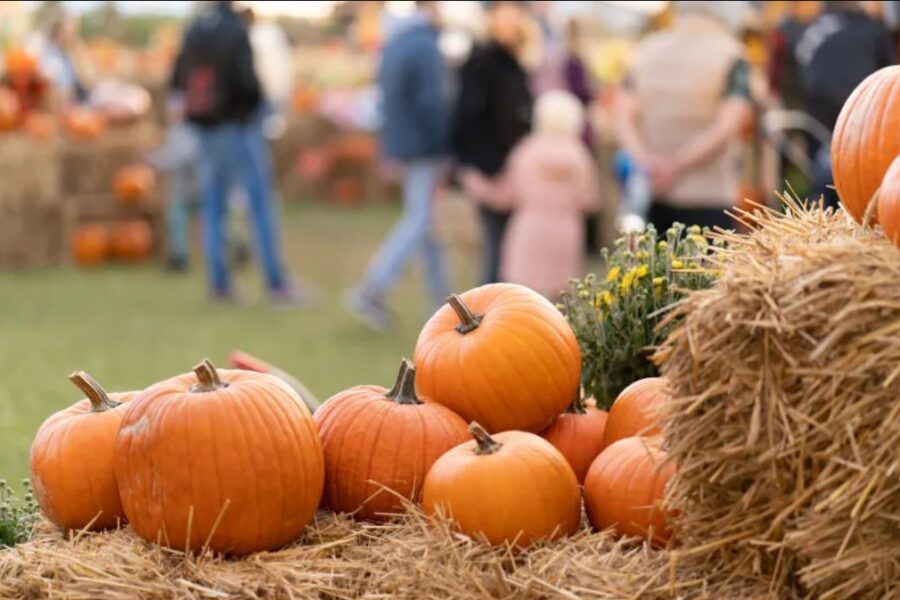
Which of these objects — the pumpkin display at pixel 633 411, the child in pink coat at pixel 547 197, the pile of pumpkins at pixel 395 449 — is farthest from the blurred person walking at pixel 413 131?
the pumpkin display at pixel 633 411

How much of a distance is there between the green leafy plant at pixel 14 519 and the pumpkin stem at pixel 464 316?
110 centimetres

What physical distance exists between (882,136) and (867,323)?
58 cm

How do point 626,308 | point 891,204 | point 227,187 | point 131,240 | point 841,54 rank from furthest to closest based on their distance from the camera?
point 131,240, point 227,187, point 841,54, point 626,308, point 891,204

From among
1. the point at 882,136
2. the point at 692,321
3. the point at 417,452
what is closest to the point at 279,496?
the point at 417,452

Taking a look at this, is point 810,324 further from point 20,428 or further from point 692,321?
point 20,428

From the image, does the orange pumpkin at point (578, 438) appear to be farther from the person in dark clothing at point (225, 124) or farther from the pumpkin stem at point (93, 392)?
the person in dark clothing at point (225, 124)

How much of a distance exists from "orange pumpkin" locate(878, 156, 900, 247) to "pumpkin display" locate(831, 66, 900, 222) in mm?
209

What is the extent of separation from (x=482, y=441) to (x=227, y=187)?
746cm

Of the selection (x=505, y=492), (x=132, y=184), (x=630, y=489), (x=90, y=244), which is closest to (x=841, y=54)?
(x=630, y=489)

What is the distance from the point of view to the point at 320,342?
8.56m

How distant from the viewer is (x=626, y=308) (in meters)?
3.54

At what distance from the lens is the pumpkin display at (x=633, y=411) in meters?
3.06

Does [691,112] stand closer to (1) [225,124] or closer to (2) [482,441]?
(1) [225,124]

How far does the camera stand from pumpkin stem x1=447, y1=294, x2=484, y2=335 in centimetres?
322
